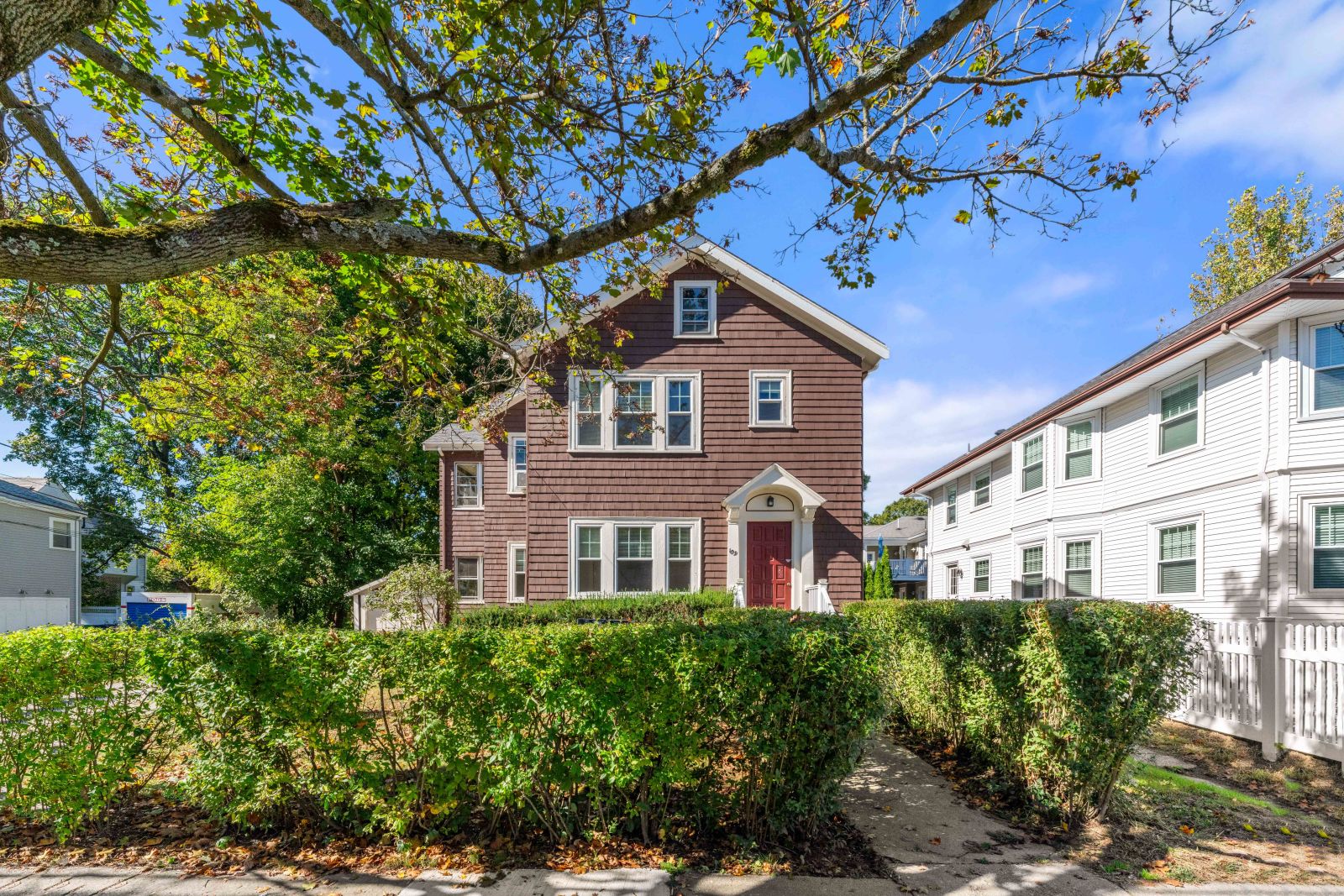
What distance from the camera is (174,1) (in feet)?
14.7

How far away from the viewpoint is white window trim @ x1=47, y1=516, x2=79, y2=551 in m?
19.0

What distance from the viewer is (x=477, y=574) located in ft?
53.2

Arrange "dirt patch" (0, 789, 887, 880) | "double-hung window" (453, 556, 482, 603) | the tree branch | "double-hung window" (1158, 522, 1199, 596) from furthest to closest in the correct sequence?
"double-hung window" (453, 556, 482, 603) → "double-hung window" (1158, 522, 1199, 596) → the tree branch → "dirt patch" (0, 789, 887, 880)

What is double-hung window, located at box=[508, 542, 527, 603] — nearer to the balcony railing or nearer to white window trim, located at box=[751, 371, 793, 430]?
white window trim, located at box=[751, 371, 793, 430]

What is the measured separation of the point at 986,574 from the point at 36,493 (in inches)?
1155

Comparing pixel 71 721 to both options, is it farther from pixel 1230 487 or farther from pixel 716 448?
pixel 1230 487

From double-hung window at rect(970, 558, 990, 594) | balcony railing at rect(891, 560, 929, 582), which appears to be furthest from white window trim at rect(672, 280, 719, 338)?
balcony railing at rect(891, 560, 929, 582)

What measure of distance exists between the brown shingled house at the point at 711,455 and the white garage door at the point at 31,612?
1534 centimetres

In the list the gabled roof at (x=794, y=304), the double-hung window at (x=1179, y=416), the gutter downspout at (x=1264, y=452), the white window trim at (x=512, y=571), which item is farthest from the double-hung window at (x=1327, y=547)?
the white window trim at (x=512, y=571)

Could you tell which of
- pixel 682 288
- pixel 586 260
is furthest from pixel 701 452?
pixel 586 260

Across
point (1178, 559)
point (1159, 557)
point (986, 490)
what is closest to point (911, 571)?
point (986, 490)

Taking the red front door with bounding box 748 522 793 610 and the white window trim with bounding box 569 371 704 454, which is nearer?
the red front door with bounding box 748 522 793 610

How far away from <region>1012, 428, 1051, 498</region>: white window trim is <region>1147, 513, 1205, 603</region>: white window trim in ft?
11.1

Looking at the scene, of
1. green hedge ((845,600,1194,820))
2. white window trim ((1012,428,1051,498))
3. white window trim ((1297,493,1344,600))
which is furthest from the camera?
white window trim ((1012,428,1051,498))
